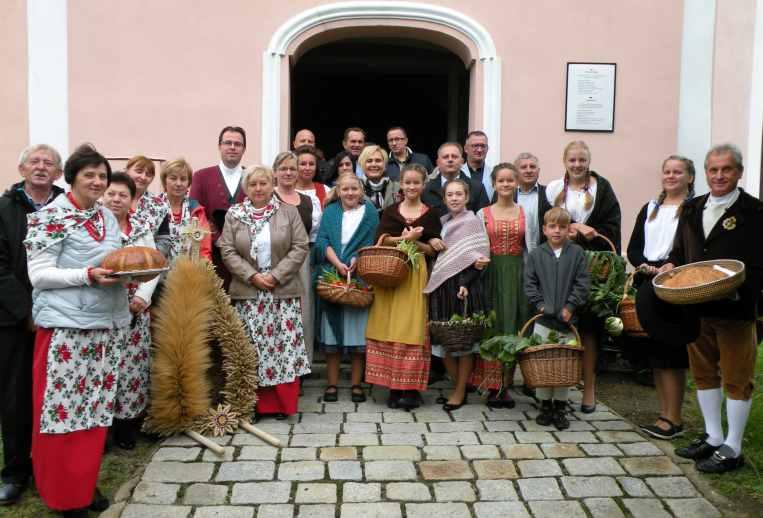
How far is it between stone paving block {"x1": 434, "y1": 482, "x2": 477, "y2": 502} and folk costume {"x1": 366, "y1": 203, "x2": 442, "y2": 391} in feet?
4.77

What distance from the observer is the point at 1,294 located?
12.0 ft

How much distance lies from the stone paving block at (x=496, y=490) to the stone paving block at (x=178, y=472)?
5.02 feet

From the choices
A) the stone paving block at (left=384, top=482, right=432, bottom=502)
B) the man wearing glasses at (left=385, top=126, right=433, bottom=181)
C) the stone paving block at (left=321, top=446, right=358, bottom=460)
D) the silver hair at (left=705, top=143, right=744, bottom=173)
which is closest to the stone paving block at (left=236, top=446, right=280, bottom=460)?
the stone paving block at (left=321, top=446, right=358, bottom=460)

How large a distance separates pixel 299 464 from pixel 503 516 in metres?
1.28

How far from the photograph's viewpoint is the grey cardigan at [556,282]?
4980mm

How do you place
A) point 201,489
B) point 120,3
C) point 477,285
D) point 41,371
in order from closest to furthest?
point 41,371 → point 201,489 → point 477,285 → point 120,3

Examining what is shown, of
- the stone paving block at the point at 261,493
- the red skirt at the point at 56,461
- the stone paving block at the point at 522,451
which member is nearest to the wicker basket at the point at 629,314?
the stone paving block at the point at 522,451

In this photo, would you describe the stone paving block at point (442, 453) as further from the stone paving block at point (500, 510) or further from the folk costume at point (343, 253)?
the folk costume at point (343, 253)

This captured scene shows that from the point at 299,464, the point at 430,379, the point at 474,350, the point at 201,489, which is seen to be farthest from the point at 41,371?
the point at 430,379

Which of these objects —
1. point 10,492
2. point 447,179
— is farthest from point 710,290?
point 10,492

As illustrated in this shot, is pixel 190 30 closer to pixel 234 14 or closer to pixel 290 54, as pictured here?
pixel 234 14

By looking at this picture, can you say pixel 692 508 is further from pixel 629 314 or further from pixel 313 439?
pixel 313 439

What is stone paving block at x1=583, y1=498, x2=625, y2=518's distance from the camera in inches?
140

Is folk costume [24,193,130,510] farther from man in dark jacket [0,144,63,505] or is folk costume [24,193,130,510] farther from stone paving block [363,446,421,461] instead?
stone paving block [363,446,421,461]
